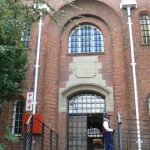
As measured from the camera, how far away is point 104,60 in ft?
54.7

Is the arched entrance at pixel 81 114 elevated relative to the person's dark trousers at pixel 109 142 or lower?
elevated

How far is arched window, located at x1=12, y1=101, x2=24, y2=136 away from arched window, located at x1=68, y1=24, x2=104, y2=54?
13.1 feet

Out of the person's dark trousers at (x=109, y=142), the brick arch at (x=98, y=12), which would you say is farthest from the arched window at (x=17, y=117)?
the person's dark trousers at (x=109, y=142)

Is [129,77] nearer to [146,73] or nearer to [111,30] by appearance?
[146,73]

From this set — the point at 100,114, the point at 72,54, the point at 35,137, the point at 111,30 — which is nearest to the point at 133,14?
the point at 111,30

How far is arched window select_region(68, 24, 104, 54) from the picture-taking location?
56.7 ft

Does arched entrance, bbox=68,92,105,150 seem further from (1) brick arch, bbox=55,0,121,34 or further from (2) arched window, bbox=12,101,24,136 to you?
(1) brick arch, bbox=55,0,121,34

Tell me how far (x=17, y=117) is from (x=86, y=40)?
5.63 meters

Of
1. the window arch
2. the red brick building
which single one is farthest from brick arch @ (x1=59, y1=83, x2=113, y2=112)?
the window arch

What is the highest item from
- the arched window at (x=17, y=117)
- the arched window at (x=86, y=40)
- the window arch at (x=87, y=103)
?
the arched window at (x=86, y=40)

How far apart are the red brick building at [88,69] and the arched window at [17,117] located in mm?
214

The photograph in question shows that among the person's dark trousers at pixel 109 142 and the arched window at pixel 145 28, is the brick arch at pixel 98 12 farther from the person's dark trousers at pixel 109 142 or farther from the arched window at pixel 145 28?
the person's dark trousers at pixel 109 142

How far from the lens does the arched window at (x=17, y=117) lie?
1571cm

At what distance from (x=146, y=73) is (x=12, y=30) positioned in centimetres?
727
